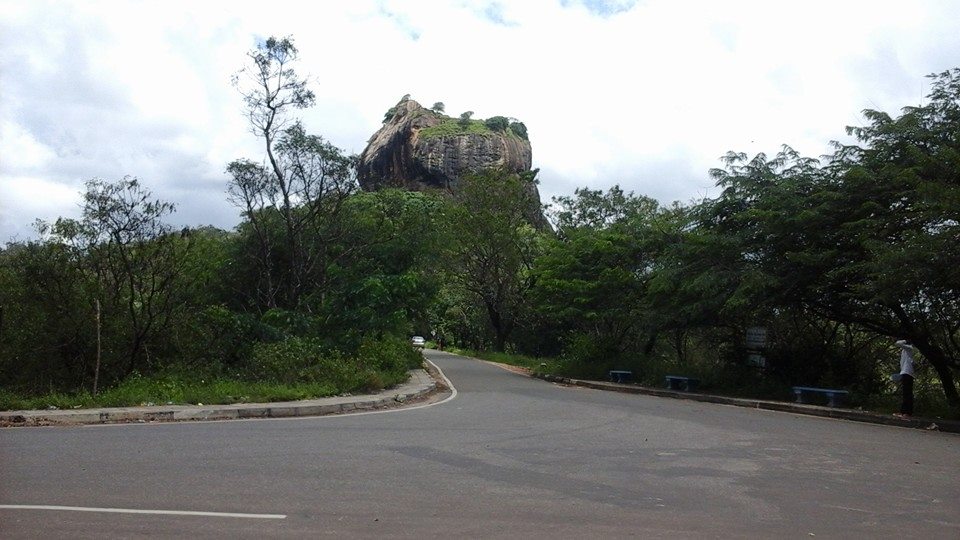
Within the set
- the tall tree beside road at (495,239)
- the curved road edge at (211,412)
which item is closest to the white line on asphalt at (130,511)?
the curved road edge at (211,412)

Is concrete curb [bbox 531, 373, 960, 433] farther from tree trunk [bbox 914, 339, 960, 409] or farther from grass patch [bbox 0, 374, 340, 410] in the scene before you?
grass patch [bbox 0, 374, 340, 410]

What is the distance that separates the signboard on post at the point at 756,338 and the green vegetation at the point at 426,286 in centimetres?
47

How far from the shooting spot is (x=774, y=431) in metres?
13.2

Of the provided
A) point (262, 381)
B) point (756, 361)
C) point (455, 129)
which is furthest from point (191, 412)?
point (455, 129)

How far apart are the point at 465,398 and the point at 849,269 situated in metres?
8.93

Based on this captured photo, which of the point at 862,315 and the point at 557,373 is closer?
the point at 862,315

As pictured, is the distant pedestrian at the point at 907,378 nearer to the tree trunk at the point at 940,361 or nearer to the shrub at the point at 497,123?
the tree trunk at the point at 940,361

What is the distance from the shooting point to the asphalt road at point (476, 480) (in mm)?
6277

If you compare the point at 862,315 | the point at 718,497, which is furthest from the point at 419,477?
the point at 862,315

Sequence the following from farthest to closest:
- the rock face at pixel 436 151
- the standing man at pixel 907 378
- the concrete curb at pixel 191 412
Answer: the rock face at pixel 436 151
the standing man at pixel 907 378
the concrete curb at pixel 191 412

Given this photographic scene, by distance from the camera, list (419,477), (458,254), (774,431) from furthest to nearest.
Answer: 1. (458,254)
2. (774,431)
3. (419,477)

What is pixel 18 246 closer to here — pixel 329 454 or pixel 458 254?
pixel 329 454

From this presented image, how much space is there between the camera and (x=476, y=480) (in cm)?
808

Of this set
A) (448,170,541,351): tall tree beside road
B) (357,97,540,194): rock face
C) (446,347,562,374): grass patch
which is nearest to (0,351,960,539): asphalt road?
(446,347,562,374): grass patch
